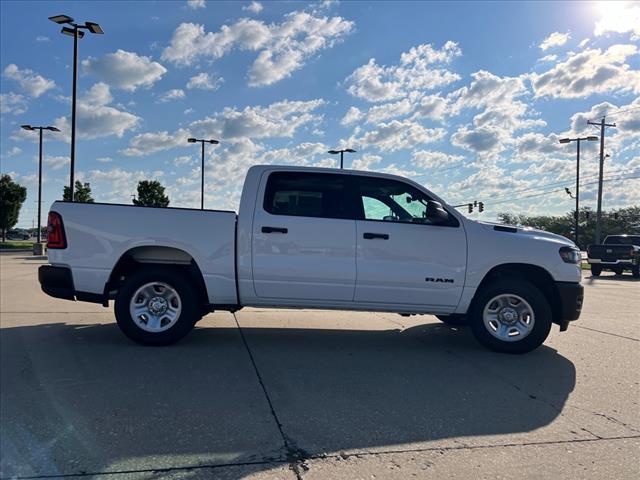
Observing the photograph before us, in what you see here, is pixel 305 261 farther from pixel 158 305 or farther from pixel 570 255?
pixel 570 255

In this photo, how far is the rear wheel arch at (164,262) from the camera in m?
5.99

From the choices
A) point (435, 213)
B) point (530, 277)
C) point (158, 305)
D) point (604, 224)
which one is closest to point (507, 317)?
point (530, 277)

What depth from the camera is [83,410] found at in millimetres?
3885

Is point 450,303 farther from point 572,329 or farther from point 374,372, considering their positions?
point 572,329

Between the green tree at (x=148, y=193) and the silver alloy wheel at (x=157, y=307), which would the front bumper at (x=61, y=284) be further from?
the green tree at (x=148, y=193)

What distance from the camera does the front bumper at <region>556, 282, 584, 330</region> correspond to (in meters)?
5.93

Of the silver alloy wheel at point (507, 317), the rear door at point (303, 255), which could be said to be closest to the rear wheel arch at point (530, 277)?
the silver alloy wheel at point (507, 317)

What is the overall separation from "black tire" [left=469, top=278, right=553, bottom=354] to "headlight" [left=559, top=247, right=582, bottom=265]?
1.64 feet

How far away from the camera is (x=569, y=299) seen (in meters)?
5.93

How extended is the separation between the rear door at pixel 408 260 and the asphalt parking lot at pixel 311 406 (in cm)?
70

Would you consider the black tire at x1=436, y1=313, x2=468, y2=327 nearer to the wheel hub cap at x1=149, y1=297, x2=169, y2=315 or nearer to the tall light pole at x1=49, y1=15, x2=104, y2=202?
the wheel hub cap at x1=149, y1=297, x2=169, y2=315

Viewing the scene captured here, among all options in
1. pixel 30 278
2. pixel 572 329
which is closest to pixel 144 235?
pixel 572 329

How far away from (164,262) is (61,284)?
117 cm

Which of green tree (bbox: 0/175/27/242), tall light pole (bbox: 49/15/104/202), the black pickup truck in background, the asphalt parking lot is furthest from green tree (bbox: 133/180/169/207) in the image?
the asphalt parking lot
